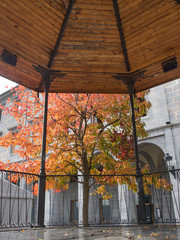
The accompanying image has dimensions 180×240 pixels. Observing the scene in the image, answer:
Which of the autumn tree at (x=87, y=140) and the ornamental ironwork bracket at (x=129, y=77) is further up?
the ornamental ironwork bracket at (x=129, y=77)

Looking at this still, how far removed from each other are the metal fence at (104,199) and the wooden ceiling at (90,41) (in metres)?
3.04

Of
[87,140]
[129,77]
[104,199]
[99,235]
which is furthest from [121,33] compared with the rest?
[104,199]

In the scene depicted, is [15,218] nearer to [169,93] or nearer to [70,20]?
[70,20]

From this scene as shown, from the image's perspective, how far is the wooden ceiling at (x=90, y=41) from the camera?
5.39m

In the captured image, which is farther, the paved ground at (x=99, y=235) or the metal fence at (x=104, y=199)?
the metal fence at (x=104, y=199)

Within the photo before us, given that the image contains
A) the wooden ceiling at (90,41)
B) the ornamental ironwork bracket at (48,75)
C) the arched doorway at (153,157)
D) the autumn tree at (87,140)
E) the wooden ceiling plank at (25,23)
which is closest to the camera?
the wooden ceiling plank at (25,23)

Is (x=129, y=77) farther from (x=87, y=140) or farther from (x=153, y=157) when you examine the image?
(x=153, y=157)

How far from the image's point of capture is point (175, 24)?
18.5 ft

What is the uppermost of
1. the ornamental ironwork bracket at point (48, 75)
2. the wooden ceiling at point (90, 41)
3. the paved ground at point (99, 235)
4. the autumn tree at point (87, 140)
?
the wooden ceiling at point (90, 41)

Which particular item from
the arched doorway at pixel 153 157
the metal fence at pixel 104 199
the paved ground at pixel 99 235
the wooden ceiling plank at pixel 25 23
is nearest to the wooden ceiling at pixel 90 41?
the wooden ceiling plank at pixel 25 23

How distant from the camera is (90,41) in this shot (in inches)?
251

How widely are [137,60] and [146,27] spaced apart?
3.98 feet

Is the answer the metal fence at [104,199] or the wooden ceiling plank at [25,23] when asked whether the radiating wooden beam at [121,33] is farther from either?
the metal fence at [104,199]

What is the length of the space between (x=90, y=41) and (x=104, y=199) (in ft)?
19.9
